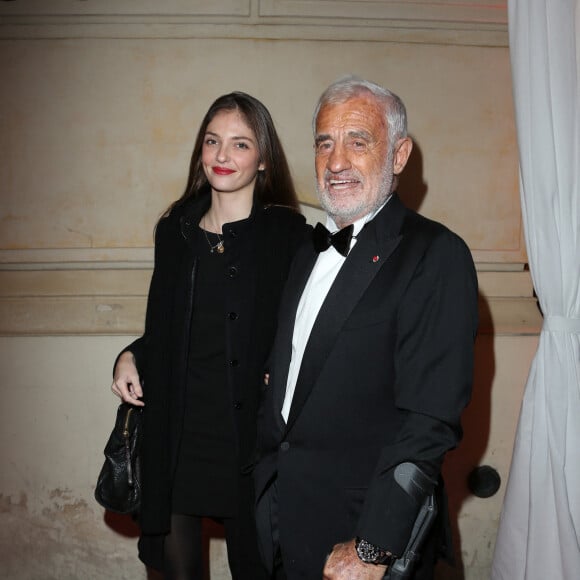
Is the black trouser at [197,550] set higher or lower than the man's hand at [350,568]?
lower

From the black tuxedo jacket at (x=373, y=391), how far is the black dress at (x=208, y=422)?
50cm

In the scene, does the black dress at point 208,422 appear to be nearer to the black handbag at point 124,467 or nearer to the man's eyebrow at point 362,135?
the black handbag at point 124,467

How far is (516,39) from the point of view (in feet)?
8.56

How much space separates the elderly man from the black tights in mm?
487

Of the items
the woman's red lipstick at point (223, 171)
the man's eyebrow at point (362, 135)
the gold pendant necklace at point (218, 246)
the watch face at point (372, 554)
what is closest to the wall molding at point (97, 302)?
the gold pendant necklace at point (218, 246)

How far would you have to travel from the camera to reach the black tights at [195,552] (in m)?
2.84

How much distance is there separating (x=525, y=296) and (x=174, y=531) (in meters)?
2.01

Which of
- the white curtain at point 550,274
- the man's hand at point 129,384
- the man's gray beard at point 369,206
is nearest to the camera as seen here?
the man's gray beard at point 369,206

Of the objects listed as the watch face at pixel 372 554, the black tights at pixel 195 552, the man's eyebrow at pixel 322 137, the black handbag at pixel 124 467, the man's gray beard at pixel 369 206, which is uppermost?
the man's eyebrow at pixel 322 137

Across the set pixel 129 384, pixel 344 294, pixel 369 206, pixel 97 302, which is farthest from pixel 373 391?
→ pixel 97 302

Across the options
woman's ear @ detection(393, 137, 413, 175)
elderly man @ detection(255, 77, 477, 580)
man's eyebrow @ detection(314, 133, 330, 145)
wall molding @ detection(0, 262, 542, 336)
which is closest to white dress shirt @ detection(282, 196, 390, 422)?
elderly man @ detection(255, 77, 477, 580)

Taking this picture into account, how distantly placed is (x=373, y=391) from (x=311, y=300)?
1.14 feet

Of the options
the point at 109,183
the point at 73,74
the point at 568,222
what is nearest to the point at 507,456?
the point at 568,222

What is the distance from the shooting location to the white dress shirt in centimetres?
224
